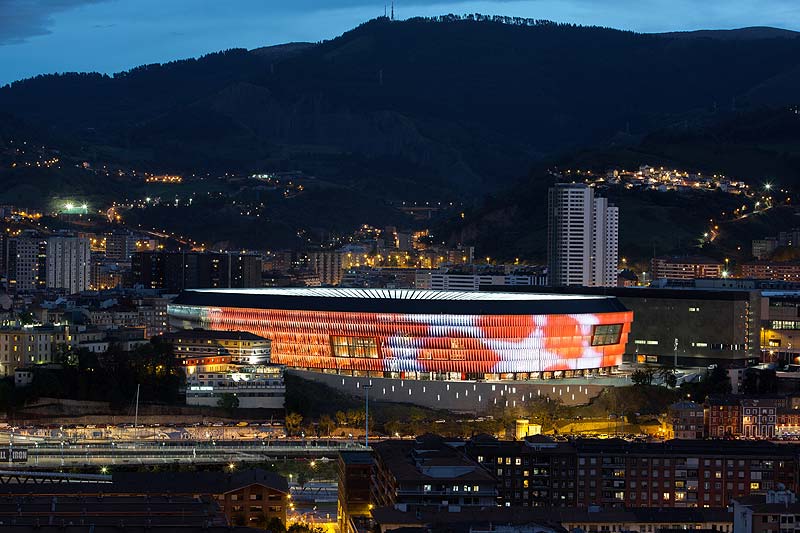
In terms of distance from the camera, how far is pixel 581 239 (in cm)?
11519

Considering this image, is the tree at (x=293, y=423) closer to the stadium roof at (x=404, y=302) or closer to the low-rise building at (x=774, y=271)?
the stadium roof at (x=404, y=302)

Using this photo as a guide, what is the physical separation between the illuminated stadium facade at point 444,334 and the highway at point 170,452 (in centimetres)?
1441

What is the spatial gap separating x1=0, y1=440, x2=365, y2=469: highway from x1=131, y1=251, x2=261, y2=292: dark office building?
189 ft

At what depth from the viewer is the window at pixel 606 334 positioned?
277 ft

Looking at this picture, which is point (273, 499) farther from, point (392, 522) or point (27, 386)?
point (27, 386)

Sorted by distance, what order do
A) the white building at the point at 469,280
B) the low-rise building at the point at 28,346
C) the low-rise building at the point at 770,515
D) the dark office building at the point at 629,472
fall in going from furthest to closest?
the white building at the point at 469,280 < the low-rise building at the point at 28,346 < the dark office building at the point at 629,472 < the low-rise building at the point at 770,515

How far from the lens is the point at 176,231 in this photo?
17125 cm

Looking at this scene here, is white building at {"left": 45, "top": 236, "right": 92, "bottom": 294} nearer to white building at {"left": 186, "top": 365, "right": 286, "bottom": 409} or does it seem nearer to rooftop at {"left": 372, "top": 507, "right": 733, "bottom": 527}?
white building at {"left": 186, "top": 365, "right": 286, "bottom": 409}

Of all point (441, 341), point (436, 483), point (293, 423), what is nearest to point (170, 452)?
point (293, 423)

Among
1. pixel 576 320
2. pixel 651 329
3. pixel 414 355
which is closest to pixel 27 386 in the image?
pixel 414 355

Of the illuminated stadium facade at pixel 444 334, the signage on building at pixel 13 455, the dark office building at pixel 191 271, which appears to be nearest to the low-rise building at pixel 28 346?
the illuminated stadium facade at pixel 444 334

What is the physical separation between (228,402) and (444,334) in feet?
36.7

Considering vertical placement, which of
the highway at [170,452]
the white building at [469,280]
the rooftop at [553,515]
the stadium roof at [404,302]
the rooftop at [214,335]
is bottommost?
the highway at [170,452]

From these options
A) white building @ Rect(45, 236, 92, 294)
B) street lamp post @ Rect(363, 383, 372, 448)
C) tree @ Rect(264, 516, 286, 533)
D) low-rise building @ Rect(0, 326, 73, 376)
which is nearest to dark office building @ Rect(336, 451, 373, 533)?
tree @ Rect(264, 516, 286, 533)
